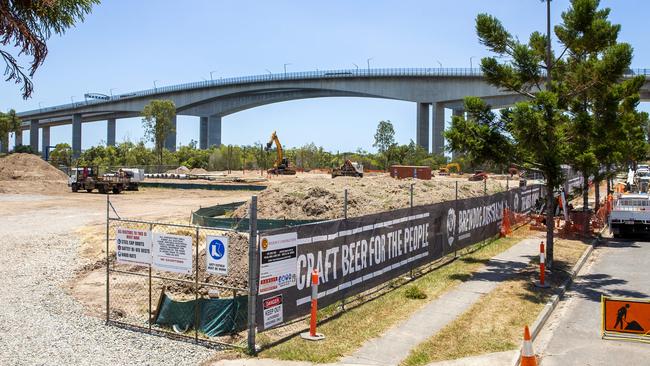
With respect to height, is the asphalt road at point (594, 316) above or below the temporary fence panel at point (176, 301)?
below

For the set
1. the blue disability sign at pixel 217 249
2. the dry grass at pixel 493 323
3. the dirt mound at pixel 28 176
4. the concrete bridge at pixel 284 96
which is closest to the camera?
the dry grass at pixel 493 323

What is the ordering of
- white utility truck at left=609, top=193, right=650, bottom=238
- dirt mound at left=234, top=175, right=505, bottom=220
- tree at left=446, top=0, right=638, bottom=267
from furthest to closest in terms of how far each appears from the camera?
dirt mound at left=234, top=175, right=505, bottom=220, white utility truck at left=609, top=193, right=650, bottom=238, tree at left=446, top=0, right=638, bottom=267

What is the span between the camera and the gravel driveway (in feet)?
Answer: 31.4

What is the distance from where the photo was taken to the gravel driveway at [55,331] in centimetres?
959

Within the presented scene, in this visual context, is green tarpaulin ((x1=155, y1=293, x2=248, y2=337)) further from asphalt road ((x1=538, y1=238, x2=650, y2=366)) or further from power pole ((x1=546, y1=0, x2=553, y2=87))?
power pole ((x1=546, y1=0, x2=553, y2=87))

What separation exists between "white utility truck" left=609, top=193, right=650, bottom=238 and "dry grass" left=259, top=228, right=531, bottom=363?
11.8 metres

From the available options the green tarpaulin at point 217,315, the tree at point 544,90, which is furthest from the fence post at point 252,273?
the tree at point 544,90

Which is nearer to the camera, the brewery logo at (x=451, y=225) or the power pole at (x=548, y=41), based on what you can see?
the power pole at (x=548, y=41)

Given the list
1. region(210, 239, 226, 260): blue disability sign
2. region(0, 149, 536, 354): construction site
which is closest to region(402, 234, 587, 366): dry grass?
region(0, 149, 536, 354): construction site

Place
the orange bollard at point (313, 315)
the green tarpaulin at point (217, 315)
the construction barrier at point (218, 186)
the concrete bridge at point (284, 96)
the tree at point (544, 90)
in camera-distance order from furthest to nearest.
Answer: the concrete bridge at point (284, 96) → the construction barrier at point (218, 186) → the tree at point (544, 90) → the green tarpaulin at point (217, 315) → the orange bollard at point (313, 315)

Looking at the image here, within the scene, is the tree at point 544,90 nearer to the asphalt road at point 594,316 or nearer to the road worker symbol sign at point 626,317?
the asphalt road at point 594,316

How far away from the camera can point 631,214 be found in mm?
24953

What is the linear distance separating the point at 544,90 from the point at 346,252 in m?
8.47

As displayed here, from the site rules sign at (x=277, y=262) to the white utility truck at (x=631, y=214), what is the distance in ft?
65.2
